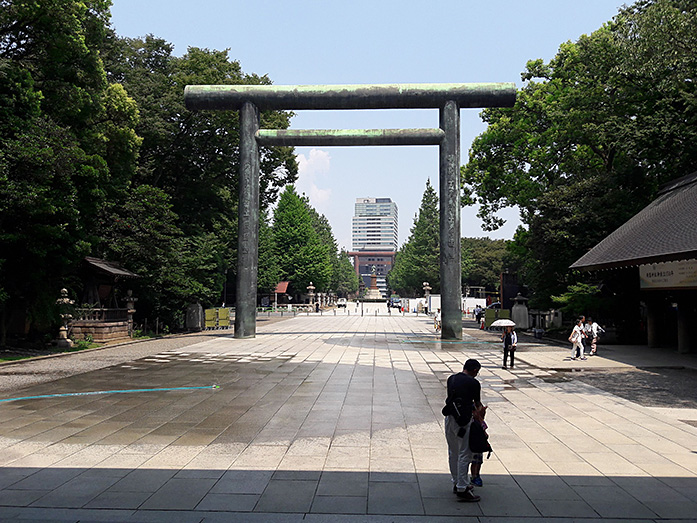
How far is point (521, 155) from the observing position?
3525cm

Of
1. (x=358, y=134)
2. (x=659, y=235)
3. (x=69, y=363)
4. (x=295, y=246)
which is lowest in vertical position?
(x=69, y=363)

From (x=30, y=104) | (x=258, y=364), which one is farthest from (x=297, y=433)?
(x=30, y=104)

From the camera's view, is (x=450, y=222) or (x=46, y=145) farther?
(x=450, y=222)

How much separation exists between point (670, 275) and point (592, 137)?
1372 centimetres

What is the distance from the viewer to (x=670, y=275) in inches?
736

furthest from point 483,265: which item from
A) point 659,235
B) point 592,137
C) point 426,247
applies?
point 659,235

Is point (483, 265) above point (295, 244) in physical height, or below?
below

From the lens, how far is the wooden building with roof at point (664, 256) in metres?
15.9

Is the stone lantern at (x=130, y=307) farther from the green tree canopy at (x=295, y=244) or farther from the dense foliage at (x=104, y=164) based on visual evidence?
the green tree canopy at (x=295, y=244)

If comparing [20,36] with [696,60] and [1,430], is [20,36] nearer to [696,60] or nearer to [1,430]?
[1,430]

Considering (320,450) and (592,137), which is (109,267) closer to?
(320,450)

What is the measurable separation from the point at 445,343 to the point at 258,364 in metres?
9.91

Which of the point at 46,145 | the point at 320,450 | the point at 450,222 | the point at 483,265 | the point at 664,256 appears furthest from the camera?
the point at 483,265

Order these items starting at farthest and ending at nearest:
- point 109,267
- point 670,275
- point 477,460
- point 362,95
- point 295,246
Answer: point 295,246 → point 109,267 → point 362,95 → point 670,275 → point 477,460
